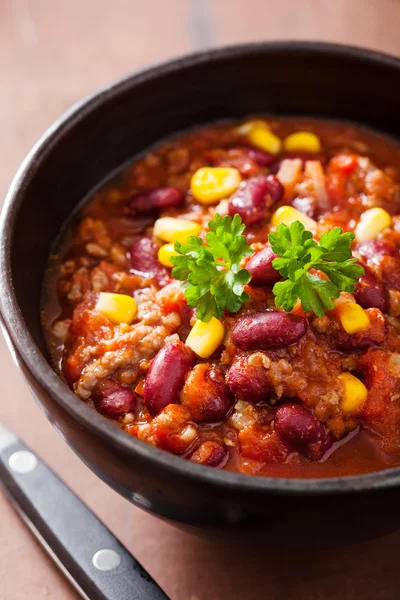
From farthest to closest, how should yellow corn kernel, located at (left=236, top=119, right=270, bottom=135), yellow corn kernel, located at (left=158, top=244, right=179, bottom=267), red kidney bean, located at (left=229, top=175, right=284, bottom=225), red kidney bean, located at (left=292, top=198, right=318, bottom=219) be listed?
1. yellow corn kernel, located at (left=236, top=119, right=270, bottom=135)
2. red kidney bean, located at (left=292, top=198, right=318, bottom=219)
3. red kidney bean, located at (left=229, top=175, right=284, bottom=225)
4. yellow corn kernel, located at (left=158, top=244, right=179, bottom=267)

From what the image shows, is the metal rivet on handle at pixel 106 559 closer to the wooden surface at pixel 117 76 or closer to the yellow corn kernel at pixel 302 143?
the wooden surface at pixel 117 76

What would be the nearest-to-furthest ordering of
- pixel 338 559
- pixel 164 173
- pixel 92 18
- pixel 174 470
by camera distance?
1. pixel 174 470
2. pixel 338 559
3. pixel 164 173
4. pixel 92 18

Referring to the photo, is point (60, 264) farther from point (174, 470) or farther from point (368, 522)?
point (368, 522)

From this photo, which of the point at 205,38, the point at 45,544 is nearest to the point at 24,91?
Result: the point at 205,38

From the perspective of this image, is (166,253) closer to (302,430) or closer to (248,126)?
(302,430)

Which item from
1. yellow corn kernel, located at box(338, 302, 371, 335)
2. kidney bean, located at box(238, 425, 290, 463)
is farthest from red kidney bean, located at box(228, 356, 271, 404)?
yellow corn kernel, located at box(338, 302, 371, 335)

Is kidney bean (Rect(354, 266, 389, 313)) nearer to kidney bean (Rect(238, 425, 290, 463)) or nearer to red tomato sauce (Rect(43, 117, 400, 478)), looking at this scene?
red tomato sauce (Rect(43, 117, 400, 478))

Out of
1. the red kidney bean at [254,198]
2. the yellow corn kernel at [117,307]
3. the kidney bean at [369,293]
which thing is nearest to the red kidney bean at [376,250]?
the kidney bean at [369,293]
